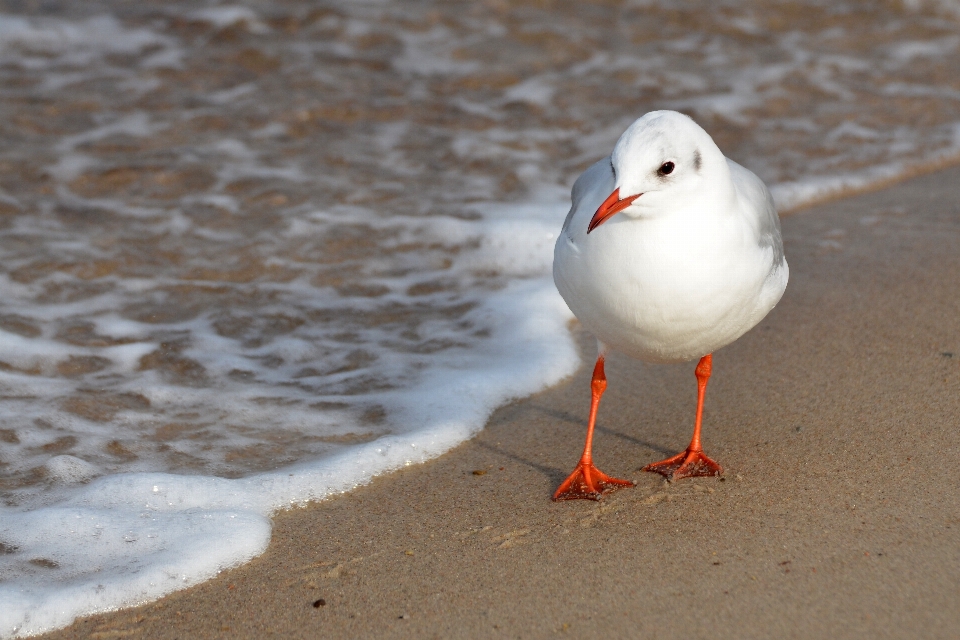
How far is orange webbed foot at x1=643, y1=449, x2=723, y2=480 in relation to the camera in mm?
3463

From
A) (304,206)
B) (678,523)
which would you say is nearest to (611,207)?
(678,523)

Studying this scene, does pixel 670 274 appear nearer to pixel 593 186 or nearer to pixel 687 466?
pixel 593 186

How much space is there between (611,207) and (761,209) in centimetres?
75

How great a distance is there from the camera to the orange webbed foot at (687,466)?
3.46 m

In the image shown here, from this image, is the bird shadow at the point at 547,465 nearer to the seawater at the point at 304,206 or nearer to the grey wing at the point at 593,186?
the seawater at the point at 304,206

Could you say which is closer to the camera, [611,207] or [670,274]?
[611,207]

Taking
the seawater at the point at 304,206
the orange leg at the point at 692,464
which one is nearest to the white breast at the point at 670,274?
the orange leg at the point at 692,464

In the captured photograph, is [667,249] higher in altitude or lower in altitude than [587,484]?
higher

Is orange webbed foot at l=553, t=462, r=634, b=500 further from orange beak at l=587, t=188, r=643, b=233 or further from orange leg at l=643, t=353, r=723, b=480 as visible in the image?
orange beak at l=587, t=188, r=643, b=233

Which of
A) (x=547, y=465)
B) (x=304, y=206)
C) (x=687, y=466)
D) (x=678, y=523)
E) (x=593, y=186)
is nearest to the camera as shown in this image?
(x=678, y=523)

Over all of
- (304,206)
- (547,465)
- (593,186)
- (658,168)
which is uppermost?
(658,168)

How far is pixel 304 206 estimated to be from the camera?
246 inches

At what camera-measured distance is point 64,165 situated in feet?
22.0

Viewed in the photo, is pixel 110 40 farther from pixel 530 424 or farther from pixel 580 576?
pixel 580 576
